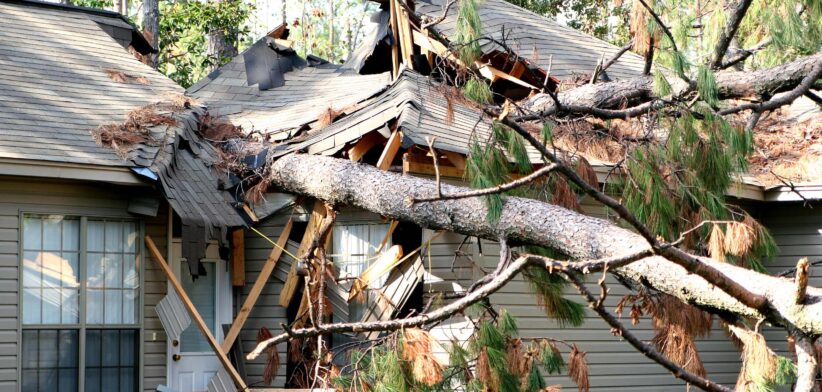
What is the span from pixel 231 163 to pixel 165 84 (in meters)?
2.38

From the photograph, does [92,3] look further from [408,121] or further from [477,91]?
[477,91]

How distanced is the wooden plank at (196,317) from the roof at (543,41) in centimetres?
466

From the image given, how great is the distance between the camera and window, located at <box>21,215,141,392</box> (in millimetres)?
9391

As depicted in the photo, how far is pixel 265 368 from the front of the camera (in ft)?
34.3

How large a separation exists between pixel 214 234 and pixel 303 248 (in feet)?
2.91

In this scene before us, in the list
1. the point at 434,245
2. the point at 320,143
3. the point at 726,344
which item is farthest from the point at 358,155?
the point at 726,344

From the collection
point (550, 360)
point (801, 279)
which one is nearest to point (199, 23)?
point (550, 360)

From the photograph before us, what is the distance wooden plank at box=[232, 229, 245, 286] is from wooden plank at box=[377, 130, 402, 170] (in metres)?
2.07

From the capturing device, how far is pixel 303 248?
10.2 metres

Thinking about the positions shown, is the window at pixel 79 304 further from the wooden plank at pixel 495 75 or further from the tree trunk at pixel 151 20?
the tree trunk at pixel 151 20

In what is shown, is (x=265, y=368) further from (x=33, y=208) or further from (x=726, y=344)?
(x=726, y=344)

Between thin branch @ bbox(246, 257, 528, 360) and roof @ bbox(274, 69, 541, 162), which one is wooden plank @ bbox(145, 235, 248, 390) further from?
thin branch @ bbox(246, 257, 528, 360)

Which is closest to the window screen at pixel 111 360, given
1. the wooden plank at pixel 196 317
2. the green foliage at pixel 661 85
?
the wooden plank at pixel 196 317

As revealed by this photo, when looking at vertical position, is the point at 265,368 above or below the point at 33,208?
below
